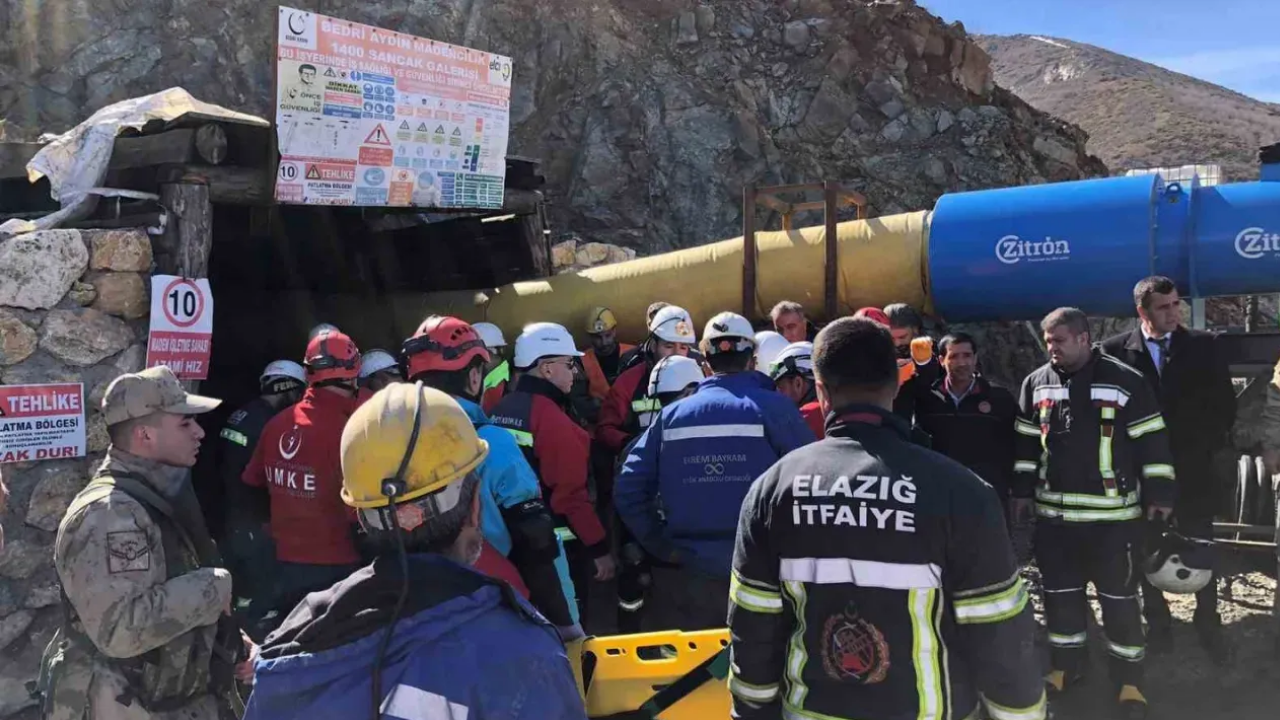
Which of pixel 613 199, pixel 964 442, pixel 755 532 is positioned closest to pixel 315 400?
pixel 755 532

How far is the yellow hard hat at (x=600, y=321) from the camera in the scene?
22.3 ft

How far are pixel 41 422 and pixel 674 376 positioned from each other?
10.2 ft

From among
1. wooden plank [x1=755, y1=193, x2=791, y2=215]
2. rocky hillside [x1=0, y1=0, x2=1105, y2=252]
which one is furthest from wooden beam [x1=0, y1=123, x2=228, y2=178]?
rocky hillside [x1=0, y1=0, x2=1105, y2=252]

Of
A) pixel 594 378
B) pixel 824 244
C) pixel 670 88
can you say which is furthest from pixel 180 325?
pixel 670 88

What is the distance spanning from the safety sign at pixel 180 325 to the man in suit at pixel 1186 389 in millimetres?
5007

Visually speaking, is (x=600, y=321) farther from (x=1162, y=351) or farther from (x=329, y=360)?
(x=1162, y=351)

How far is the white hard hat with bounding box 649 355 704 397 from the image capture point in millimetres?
4684

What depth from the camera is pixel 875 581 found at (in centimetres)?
216

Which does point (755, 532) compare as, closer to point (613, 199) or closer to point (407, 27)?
point (613, 199)

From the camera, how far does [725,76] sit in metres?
16.9

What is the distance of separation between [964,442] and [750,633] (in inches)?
123

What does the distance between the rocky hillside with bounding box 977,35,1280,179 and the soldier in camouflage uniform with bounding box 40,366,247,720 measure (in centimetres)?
2549

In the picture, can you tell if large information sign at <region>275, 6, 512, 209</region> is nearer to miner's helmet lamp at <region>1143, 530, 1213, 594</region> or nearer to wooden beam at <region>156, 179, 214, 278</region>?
wooden beam at <region>156, 179, 214, 278</region>

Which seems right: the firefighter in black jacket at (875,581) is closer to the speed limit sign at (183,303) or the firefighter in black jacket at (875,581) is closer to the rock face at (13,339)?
the speed limit sign at (183,303)
